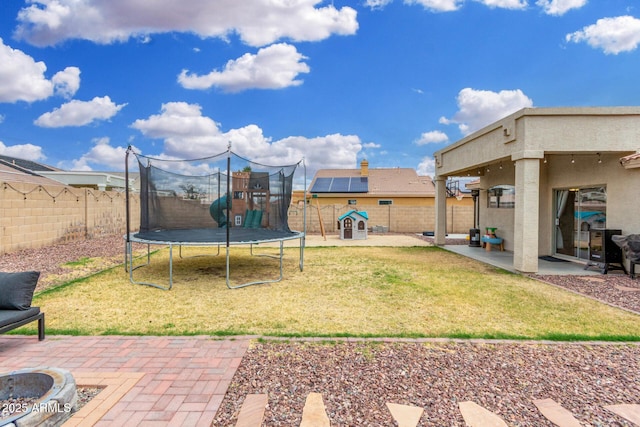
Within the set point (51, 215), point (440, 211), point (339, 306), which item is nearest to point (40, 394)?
point (339, 306)

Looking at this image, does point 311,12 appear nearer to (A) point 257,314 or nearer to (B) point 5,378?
(A) point 257,314

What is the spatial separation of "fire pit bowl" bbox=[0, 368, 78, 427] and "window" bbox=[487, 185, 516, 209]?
33.8 ft

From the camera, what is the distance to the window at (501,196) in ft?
32.4

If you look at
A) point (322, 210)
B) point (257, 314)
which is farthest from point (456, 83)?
point (257, 314)

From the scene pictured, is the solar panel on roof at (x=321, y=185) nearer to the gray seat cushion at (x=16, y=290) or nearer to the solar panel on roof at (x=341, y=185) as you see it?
the solar panel on roof at (x=341, y=185)

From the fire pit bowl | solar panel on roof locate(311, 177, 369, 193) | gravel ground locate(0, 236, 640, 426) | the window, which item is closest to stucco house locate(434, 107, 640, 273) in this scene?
the window

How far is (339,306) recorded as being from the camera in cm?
446

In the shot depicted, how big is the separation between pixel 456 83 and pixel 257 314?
11.3 metres

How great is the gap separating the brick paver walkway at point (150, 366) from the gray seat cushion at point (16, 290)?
388 mm

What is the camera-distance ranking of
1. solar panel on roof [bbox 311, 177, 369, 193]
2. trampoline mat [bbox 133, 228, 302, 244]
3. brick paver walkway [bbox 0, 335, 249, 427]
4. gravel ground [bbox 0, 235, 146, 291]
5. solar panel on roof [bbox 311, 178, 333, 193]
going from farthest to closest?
1. solar panel on roof [bbox 311, 178, 333, 193]
2. solar panel on roof [bbox 311, 177, 369, 193]
3. gravel ground [bbox 0, 235, 146, 291]
4. trampoline mat [bbox 133, 228, 302, 244]
5. brick paver walkway [bbox 0, 335, 249, 427]

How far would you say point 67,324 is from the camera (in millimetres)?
3689

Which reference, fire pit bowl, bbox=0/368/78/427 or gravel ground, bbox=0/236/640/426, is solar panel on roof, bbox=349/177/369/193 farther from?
fire pit bowl, bbox=0/368/78/427

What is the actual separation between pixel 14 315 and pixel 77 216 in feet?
29.8

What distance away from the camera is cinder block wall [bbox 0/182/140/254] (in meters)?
7.94
